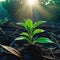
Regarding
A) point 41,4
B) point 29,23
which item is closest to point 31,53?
point 29,23

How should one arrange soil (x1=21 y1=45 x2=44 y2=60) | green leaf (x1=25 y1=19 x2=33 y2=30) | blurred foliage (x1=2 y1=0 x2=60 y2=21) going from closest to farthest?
soil (x1=21 y1=45 x2=44 y2=60) → green leaf (x1=25 y1=19 x2=33 y2=30) → blurred foliage (x1=2 y1=0 x2=60 y2=21)

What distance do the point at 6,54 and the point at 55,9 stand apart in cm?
358

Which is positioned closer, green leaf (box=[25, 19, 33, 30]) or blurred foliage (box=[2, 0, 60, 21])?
green leaf (box=[25, 19, 33, 30])

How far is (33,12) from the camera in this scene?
604cm

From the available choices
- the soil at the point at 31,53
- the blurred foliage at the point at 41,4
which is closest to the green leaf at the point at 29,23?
the soil at the point at 31,53

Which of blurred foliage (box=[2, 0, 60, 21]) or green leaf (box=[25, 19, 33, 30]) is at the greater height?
blurred foliage (box=[2, 0, 60, 21])

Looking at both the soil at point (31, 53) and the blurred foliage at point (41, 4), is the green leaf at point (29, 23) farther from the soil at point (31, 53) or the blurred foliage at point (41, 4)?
the blurred foliage at point (41, 4)

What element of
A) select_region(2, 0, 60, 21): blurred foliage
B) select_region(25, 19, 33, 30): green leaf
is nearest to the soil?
select_region(25, 19, 33, 30): green leaf

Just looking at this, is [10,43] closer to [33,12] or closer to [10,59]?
[10,59]

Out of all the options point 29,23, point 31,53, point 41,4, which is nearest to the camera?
point 31,53

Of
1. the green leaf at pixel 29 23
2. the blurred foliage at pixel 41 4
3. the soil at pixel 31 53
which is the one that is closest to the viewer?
the soil at pixel 31 53

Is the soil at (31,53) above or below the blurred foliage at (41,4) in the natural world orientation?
below

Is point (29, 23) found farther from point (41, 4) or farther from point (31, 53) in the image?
point (41, 4)

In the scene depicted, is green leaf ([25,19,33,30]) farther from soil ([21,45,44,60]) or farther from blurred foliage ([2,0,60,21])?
blurred foliage ([2,0,60,21])
